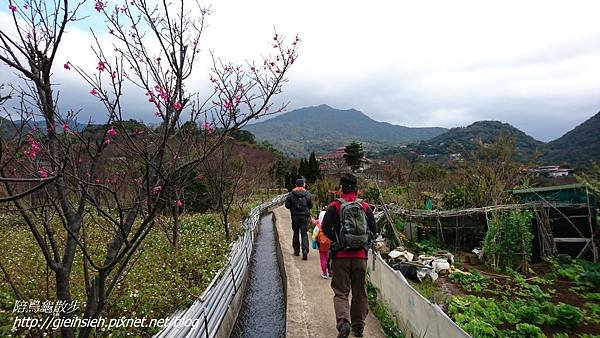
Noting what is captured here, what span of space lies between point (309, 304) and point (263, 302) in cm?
181

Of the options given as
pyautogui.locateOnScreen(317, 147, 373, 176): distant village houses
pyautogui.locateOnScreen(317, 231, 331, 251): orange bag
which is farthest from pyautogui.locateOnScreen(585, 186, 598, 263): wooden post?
pyautogui.locateOnScreen(317, 147, 373, 176): distant village houses

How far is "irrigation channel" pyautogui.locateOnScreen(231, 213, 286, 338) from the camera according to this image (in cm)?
599

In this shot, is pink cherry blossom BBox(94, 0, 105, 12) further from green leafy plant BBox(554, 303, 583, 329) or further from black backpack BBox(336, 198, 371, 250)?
green leafy plant BBox(554, 303, 583, 329)

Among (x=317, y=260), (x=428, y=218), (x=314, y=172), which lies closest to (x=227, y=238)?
(x=317, y=260)

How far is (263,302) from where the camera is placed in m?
7.27

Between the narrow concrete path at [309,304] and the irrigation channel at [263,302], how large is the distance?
1.72 feet

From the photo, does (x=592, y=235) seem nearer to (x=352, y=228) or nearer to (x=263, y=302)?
(x=352, y=228)

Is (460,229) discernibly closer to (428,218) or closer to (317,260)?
(428,218)

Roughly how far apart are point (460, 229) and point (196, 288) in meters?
7.85

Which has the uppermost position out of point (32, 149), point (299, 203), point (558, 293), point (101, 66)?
point (101, 66)

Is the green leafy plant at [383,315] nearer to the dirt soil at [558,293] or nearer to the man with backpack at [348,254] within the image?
the man with backpack at [348,254]

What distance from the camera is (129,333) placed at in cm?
420

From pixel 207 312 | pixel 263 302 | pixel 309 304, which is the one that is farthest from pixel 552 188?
pixel 207 312

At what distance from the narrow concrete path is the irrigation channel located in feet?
1.72
